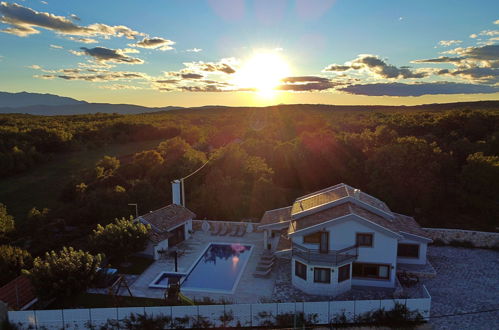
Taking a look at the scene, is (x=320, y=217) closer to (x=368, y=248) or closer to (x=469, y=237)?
(x=368, y=248)

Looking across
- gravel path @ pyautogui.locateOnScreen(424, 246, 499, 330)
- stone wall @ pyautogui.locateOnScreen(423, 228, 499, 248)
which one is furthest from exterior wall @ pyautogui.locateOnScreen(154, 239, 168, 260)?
stone wall @ pyautogui.locateOnScreen(423, 228, 499, 248)

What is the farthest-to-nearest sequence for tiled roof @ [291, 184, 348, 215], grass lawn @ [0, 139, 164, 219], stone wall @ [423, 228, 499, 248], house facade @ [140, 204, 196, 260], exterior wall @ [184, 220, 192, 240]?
grass lawn @ [0, 139, 164, 219] < exterior wall @ [184, 220, 192, 240] < stone wall @ [423, 228, 499, 248] < house facade @ [140, 204, 196, 260] < tiled roof @ [291, 184, 348, 215]

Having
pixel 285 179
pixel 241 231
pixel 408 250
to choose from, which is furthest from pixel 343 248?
pixel 285 179

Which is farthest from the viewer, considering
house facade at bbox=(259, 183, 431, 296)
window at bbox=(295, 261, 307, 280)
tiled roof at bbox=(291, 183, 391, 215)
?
tiled roof at bbox=(291, 183, 391, 215)

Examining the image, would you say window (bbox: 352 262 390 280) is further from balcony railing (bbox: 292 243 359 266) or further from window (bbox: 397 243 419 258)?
window (bbox: 397 243 419 258)

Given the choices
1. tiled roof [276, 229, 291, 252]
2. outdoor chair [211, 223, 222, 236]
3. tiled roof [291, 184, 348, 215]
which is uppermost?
tiled roof [291, 184, 348, 215]

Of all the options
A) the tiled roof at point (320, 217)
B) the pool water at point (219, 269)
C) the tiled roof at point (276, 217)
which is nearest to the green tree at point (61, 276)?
the pool water at point (219, 269)

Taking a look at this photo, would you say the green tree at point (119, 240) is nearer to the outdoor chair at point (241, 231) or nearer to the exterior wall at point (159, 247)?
the exterior wall at point (159, 247)
